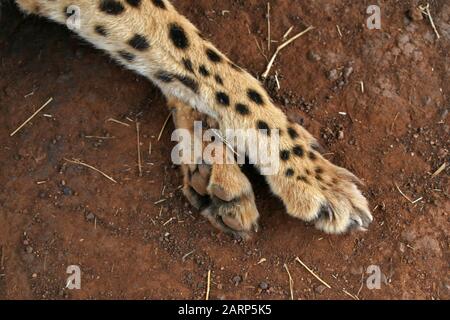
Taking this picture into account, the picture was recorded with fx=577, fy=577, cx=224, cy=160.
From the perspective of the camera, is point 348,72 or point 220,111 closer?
point 220,111

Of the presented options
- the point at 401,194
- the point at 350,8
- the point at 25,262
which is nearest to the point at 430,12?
the point at 350,8

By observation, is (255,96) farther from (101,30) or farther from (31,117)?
(31,117)

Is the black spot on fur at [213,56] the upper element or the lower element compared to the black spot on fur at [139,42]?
lower

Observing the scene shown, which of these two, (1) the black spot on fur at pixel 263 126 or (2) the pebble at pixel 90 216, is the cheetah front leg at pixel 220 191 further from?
(2) the pebble at pixel 90 216

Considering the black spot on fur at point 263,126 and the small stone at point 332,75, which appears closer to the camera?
the black spot on fur at point 263,126

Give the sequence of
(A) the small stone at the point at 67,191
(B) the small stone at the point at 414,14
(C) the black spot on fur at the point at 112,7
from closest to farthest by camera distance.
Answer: (C) the black spot on fur at the point at 112,7 → (A) the small stone at the point at 67,191 → (B) the small stone at the point at 414,14

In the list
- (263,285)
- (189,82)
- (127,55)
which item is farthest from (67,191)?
(263,285)

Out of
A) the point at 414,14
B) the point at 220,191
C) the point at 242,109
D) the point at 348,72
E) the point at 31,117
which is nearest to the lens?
the point at 220,191

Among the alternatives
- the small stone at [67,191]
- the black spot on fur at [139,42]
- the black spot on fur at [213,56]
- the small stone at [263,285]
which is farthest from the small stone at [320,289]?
the black spot on fur at [139,42]
